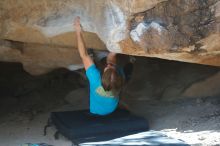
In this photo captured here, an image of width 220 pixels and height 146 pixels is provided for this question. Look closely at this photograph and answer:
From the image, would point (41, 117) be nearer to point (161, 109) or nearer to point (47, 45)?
point (47, 45)

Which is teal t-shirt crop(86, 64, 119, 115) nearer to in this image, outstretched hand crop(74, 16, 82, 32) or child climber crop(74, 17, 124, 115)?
child climber crop(74, 17, 124, 115)

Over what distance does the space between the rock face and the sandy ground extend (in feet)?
1.87

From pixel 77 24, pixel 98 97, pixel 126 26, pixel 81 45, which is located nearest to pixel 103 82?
pixel 98 97

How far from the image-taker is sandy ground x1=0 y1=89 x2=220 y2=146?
12.6 ft

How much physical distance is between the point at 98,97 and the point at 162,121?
2.03 ft

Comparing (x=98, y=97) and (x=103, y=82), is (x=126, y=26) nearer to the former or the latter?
(x=103, y=82)

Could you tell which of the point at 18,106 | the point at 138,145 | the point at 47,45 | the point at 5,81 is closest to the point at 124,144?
the point at 138,145

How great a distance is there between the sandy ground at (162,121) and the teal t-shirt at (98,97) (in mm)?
377

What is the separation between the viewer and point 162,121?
14.2 ft

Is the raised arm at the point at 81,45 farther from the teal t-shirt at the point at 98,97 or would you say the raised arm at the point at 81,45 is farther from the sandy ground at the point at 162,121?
the sandy ground at the point at 162,121

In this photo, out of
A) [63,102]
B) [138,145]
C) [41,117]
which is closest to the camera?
[138,145]

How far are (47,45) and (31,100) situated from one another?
1.20 m

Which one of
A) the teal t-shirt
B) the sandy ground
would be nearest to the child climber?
the teal t-shirt

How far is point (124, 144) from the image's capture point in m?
3.37
